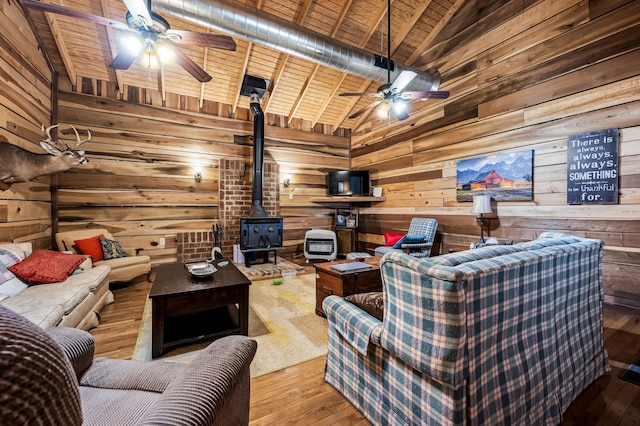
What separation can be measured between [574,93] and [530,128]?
54 cm

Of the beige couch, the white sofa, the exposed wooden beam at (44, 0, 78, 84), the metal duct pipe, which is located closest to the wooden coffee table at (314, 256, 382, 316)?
the white sofa

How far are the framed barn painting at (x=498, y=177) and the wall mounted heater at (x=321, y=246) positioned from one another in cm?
258

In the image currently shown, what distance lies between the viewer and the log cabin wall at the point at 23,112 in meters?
3.00

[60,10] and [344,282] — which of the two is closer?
[60,10]

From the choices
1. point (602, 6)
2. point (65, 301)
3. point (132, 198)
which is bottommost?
point (65, 301)

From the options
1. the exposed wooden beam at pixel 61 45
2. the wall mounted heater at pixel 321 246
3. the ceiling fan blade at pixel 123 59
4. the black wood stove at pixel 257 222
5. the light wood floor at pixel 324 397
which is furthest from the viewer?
the wall mounted heater at pixel 321 246

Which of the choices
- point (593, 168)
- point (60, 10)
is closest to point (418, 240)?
point (593, 168)

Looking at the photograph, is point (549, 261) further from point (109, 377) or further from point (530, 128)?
point (530, 128)

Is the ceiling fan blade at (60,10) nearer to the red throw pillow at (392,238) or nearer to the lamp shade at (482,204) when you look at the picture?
the lamp shade at (482,204)

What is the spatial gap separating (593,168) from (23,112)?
22.0 ft

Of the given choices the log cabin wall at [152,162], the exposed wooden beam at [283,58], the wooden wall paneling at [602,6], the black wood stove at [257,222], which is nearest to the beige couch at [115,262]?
the log cabin wall at [152,162]

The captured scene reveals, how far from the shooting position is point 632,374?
6.43 ft

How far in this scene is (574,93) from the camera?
333cm

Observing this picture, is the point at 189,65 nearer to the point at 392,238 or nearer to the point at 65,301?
the point at 65,301
